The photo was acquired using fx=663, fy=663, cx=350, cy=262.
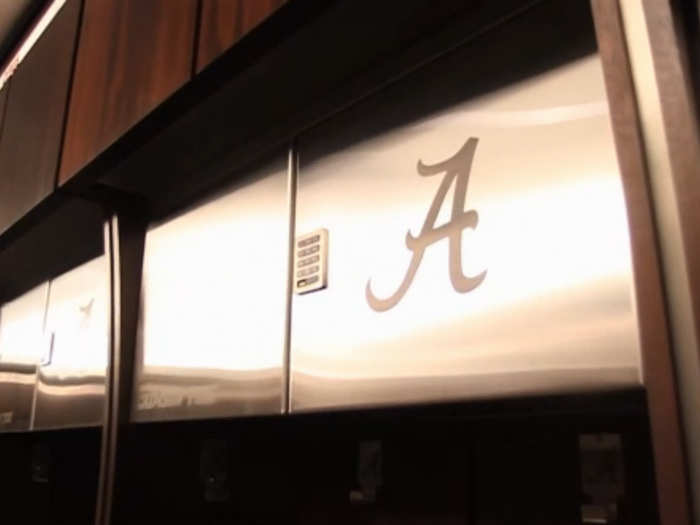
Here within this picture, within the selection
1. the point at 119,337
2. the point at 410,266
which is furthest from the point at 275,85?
the point at 119,337

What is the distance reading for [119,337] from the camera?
1101 millimetres

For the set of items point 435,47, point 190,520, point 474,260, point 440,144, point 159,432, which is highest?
point 435,47

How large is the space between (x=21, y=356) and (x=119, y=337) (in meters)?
0.67

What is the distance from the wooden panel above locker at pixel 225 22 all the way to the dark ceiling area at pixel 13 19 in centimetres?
109

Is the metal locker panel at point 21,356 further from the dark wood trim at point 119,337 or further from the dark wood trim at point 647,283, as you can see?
the dark wood trim at point 647,283

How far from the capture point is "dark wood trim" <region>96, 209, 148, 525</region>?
3.40ft

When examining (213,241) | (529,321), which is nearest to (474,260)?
(529,321)

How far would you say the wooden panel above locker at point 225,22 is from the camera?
2.31ft

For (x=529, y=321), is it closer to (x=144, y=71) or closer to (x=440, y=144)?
(x=440, y=144)

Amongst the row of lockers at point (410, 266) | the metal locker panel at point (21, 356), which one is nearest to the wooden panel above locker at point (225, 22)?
the row of lockers at point (410, 266)

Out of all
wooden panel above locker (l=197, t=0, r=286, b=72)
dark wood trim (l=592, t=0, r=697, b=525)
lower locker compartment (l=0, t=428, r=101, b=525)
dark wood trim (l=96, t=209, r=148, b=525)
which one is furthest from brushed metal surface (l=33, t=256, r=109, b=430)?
dark wood trim (l=592, t=0, r=697, b=525)

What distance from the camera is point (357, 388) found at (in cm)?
70

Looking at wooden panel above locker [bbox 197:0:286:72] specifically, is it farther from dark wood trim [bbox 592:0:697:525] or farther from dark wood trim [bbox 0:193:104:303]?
dark wood trim [bbox 0:193:104:303]

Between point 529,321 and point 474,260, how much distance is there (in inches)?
3.3
